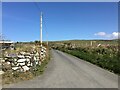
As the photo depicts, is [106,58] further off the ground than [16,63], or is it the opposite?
[16,63]

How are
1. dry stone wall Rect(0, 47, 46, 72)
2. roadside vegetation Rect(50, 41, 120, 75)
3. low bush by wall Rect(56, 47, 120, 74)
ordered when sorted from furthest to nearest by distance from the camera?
roadside vegetation Rect(50, 41, 120, 75) < low bush by wall Rect(56, 47, 120, 74) < dry stone wall Rect(0, 47, 46, 72)

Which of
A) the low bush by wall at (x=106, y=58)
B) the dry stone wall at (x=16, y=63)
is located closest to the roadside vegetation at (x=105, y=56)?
the low bush by wall at (x=106, y=58)

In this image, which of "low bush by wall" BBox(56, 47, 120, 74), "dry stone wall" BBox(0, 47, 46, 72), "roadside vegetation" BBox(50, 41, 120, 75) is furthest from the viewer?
"roadside vegetation" BBox(50, 41, 120, 75)

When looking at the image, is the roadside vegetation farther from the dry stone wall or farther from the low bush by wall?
the dry stone wall

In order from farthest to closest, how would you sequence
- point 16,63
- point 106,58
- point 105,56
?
point 105,56, point 106,58, point 16,63

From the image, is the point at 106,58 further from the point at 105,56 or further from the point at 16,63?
the point at 16,63

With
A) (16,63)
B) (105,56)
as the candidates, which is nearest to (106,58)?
(105,56)

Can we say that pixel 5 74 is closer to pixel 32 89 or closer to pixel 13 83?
pixel 13 83

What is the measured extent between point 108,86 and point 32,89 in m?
3.60

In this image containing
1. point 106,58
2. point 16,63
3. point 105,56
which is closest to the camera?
point 16,63

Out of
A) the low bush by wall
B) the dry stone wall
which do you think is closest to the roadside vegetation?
the low bush by wall

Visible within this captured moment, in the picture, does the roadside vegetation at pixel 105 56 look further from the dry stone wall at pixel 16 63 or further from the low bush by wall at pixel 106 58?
the dry stone wall at pixel 16 63

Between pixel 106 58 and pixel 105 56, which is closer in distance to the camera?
pixel 106 58

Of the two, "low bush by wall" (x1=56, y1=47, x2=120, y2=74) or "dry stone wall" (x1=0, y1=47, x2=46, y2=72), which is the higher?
"dry stone wall" (x1=0, y1=47, x2=46, y2=72)
